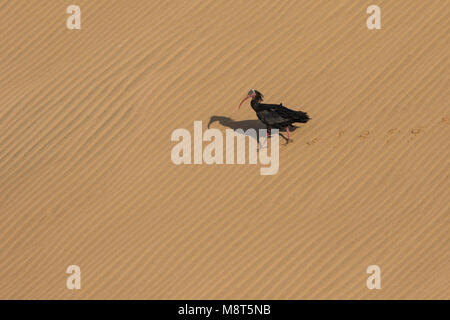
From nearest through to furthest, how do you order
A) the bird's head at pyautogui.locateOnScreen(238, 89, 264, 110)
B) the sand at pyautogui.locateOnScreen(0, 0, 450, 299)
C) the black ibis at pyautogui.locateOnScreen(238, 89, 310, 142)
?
the sand at pyautogui.locateOnScreen(0, 0, 450, 299)
the black ibis at pyautogui.locateOnScreen(238, 89, 310, 142)
the bird's head at pyautogui.locateOnScreen(238, 89, 264, 110)

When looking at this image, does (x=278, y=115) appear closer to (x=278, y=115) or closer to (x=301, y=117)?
(x=278, y=115)

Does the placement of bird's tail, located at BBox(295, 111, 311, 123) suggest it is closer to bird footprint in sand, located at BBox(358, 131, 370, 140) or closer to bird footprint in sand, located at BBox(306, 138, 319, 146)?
bird footprint in sand, located at BBox(306, 138, 319, 146)

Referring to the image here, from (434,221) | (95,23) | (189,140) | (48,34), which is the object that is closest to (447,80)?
(434,221)

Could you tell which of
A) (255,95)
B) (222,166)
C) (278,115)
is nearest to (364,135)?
(278,115)

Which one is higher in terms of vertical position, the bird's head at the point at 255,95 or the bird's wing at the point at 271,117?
the bird's head at the point at 255,95

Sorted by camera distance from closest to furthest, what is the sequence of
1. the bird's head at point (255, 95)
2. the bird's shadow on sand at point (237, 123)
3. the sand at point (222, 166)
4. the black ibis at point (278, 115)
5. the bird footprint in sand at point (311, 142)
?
the sand at point (222, 166) → the black ibis at point (278, 115) → the bird footprint in sand at point (311, 142) → the bird's head at point (255, 95) → the bird's shadow on sand at point (237, 123)

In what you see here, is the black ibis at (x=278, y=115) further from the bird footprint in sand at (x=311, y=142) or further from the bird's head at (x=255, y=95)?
the bird footprint in sand at (x=311, y=142)

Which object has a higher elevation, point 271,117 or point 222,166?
point 271,117

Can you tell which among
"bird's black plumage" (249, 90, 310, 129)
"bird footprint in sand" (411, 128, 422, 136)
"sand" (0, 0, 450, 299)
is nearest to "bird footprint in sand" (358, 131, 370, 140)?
"sand" (0, 0, 450, 299)
